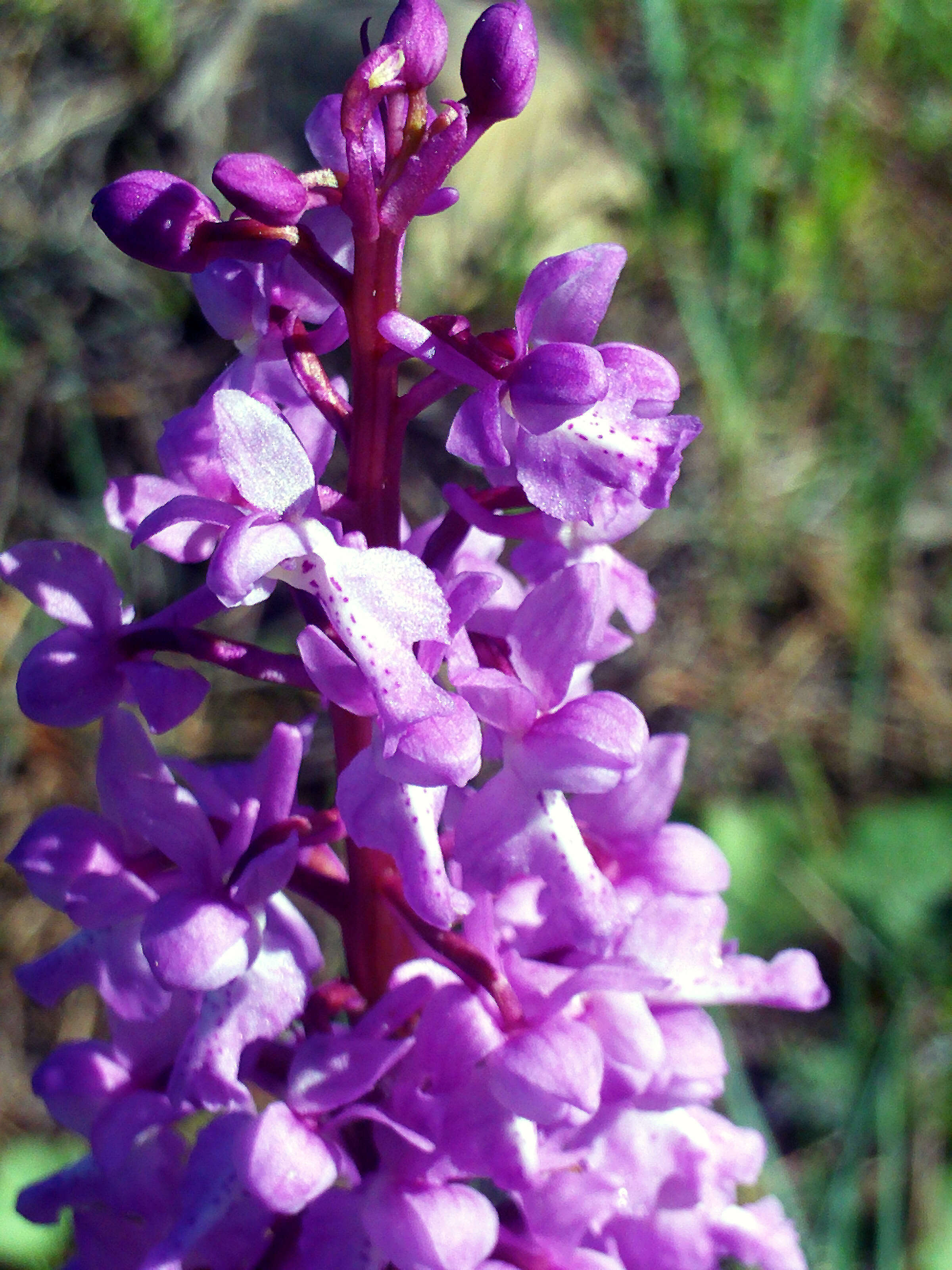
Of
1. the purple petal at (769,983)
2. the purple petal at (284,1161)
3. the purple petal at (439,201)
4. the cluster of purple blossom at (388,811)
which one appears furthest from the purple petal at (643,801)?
the purple petal at (439,201)

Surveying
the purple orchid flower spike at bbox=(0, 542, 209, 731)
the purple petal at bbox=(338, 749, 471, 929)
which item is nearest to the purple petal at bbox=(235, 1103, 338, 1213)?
the purple petal at bbox=(338, 749, 471, 929)

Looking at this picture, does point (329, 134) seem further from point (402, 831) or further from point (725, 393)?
point (725, 393)

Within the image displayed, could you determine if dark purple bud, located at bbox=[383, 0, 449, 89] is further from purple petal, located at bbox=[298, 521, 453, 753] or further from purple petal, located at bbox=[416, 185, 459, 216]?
purple petal, located at bbox=[298, 521, 453, 753]

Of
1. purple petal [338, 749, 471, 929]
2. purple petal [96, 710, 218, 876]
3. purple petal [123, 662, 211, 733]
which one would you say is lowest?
purple petal [96, 710, 218, 876]

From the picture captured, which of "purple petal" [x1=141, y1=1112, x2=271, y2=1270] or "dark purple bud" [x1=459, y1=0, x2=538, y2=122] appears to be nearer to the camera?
"dark purple bud" [x1=459, y1=0, x2=538, y2=122]

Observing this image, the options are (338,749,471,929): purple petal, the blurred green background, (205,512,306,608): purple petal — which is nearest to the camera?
(205,512,306,608): purple petal

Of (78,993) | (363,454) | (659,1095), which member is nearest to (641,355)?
(363,454)

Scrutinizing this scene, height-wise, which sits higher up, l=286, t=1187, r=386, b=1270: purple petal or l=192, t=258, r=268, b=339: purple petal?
l=192, t=258, r=268, b=339: purple petal

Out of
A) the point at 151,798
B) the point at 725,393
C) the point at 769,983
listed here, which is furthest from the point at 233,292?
the point at 725,393
